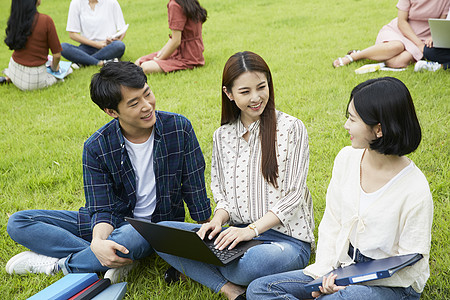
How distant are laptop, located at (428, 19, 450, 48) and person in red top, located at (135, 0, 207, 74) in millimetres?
2827

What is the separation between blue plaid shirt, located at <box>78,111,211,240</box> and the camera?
9.00 ft

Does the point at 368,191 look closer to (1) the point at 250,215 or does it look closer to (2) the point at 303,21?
(1) the point at 250,215

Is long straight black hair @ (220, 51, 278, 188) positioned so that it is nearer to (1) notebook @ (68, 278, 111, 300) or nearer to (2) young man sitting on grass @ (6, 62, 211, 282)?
(2) young man sitting on grass @ (6, 62, 211, 282)

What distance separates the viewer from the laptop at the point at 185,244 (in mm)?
2197

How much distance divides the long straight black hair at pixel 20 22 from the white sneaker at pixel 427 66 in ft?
15.0

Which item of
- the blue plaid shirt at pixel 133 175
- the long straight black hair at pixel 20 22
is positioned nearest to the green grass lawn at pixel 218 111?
the blue plaid shirt at pixel 133 175

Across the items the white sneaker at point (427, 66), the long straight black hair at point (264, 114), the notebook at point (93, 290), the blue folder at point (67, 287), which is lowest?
the notebook at point (93, 290)

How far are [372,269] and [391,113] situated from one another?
2.07ft

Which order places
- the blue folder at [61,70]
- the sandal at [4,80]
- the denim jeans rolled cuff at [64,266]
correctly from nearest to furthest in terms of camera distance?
1. the denim jeans rolled cuff at [64,266]
2. the blue folder at [61,70]
3. the sandal at [4,80]

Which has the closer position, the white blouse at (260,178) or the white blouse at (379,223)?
the white blouse at (379,223)

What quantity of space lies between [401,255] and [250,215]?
0.90m

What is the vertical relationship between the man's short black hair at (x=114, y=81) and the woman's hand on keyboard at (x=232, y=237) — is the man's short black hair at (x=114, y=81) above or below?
above

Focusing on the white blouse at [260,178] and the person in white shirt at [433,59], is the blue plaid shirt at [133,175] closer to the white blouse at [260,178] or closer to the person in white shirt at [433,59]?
the white blouse at [260,178]

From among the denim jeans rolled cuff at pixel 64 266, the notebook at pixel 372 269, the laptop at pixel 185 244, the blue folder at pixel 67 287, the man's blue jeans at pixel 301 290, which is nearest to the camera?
the notebook at pixel 372 269
